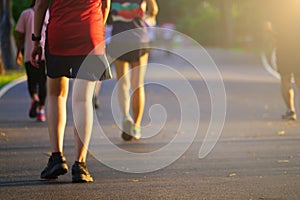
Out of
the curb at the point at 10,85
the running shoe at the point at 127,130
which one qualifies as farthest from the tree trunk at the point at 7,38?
the running shoe at the point at 127,130

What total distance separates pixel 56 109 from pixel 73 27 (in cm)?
66

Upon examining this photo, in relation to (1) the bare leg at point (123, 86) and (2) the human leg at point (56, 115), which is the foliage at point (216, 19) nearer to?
(1) the bare leg at point (123, 86)

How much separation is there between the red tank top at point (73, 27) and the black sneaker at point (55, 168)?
31.2 inches

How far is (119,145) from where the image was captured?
364 inches

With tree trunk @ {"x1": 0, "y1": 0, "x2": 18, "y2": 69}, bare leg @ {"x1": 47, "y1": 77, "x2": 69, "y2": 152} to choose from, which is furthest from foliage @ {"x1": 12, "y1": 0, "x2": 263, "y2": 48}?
bare leg @ {"x1": 47, "y1": 77, "x2": 69, "y2": 152}

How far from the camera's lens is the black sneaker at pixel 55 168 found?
6836mm

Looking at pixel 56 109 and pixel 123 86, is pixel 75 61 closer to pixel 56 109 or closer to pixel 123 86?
pixel 56 109

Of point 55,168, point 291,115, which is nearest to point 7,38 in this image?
point 291,115

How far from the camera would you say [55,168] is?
22.4 ft

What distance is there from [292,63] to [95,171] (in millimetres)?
4555

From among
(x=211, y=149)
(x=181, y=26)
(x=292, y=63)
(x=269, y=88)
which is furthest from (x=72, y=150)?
(x=181, y=26)

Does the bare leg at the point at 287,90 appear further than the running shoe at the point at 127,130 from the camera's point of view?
Yes

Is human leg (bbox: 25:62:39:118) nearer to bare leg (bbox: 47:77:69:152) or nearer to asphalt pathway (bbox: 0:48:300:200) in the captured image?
asphalt pathway (bbox: 0:48:300:200)

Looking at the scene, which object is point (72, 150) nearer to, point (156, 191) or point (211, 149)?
point (211, 149)
